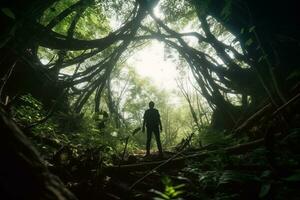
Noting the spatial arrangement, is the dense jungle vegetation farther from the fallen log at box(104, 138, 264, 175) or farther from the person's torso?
the person's torso

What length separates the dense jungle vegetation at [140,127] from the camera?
246cm

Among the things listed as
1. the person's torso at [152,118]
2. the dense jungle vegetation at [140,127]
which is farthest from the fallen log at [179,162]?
the person's torso at [152,118]

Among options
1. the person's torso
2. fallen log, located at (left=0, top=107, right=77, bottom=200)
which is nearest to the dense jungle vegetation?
fallen log, located at (left=0, top=107, right=77, bottom=200)

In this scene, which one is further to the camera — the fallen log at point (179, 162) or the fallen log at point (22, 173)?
the fallen log at point (179, 162)

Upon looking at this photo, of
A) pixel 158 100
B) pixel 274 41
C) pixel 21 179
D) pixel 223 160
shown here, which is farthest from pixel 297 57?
pixel 158 100

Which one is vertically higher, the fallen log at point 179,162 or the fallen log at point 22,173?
the fallen log at point 179,162

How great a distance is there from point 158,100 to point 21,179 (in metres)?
32.0

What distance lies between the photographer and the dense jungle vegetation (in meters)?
2.46

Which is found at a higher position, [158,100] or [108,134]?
[158,100]

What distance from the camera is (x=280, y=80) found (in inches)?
208

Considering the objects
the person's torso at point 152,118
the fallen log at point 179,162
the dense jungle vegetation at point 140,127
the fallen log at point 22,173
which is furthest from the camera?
the person's torso at point 152,118

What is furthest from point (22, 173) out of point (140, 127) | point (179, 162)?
point (140, 127)

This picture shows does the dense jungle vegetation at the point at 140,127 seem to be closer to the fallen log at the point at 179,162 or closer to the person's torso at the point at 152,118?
the fallen log at the point at 179,162

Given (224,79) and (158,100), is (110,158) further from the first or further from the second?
(158,100)
